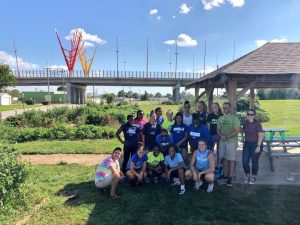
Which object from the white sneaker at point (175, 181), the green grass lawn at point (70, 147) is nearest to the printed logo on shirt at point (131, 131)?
the white sneaker at point (175, 181)

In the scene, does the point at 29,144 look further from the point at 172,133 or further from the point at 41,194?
the point at 172,133

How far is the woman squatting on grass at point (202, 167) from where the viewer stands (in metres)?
6.19

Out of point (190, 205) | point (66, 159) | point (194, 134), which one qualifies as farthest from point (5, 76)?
point (190, 205)

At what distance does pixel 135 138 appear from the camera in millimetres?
6973

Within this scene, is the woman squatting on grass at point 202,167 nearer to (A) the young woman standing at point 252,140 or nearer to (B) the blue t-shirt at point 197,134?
(B) the blue t-shirt at point 197,134

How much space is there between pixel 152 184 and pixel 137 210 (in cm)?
137

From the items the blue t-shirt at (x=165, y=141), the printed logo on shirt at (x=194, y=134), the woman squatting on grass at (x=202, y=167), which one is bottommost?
the woman squatting on grass at (x=202, y=167)

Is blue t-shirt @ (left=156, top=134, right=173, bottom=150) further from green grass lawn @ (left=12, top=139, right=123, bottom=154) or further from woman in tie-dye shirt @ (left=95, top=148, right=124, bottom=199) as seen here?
green grass lawn @ (left=12, top=139, right=123, bottom=154)

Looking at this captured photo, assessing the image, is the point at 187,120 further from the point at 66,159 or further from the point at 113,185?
the point at 66,159

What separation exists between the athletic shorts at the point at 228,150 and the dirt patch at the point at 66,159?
411 cm

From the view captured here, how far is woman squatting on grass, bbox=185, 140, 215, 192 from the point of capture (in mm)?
6191

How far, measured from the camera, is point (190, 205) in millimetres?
5504

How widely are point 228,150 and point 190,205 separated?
6.00 feet

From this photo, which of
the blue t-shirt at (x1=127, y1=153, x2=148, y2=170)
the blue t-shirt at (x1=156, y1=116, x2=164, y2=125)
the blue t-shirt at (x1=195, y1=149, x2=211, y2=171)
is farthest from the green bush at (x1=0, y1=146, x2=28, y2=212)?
the blue t-shirt at (x1=195, y1=149, x2=211, y2=171)
